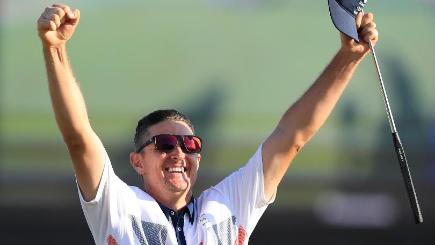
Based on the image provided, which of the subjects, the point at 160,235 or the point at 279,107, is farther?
the point at 279,107

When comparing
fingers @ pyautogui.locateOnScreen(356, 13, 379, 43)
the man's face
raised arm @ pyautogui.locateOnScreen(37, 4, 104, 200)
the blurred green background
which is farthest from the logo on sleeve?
the blurred green background

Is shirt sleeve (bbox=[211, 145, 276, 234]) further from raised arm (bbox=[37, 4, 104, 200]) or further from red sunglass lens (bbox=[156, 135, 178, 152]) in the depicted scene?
raised arm (bbox=[37, 4, 104, 200])

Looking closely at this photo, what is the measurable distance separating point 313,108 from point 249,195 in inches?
16.4

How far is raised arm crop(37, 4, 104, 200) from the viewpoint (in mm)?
3928

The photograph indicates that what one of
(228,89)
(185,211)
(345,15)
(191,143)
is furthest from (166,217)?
(228,89)

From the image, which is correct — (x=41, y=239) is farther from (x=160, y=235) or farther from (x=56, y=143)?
(x=160, y=235)

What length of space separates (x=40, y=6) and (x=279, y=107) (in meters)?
1.99

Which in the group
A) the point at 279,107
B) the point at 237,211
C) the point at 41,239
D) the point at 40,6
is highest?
the point at 40,6

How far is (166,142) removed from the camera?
4.41m

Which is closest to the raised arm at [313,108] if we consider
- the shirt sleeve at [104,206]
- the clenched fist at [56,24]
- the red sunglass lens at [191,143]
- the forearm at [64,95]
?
the red sunglass lens at [191,143]

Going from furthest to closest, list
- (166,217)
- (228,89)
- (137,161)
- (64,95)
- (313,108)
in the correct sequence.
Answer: (228,89), (137,161), (313,108), (166,217), (64,95)

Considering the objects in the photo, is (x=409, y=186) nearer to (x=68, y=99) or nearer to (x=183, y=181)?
(x=183, y=181)

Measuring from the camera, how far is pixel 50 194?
8.98 meters

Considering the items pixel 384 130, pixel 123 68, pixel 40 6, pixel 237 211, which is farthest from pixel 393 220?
pixel 237 211
